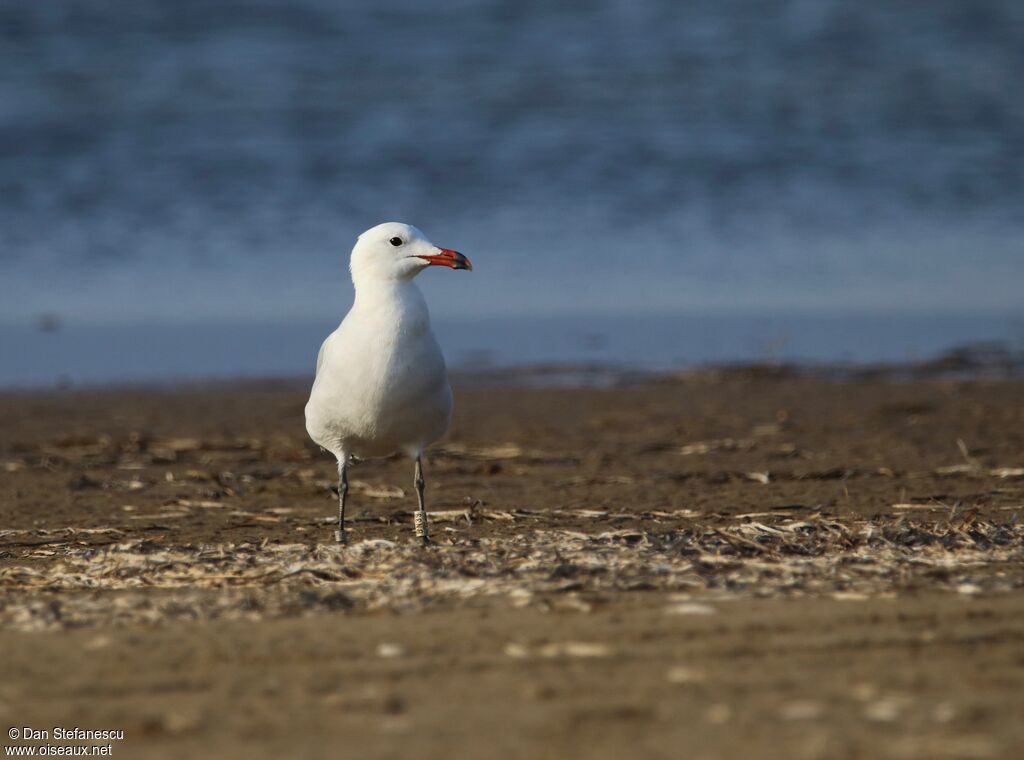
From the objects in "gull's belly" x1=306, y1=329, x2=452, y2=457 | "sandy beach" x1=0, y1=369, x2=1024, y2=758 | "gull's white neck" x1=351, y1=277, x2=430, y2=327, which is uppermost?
"gull's white neck" x1=351, y1=277, x2=430, y2=327

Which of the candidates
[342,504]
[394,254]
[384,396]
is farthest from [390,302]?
[342,504]

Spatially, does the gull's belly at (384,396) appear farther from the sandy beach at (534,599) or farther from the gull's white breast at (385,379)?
the sandy beach at (534,599)

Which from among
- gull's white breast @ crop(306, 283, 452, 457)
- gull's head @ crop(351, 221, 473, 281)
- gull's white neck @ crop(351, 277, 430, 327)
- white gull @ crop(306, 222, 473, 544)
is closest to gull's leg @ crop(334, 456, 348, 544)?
white gull @ crop(306, 222, 473, 544)

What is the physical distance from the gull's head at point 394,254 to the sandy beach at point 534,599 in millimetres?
1210

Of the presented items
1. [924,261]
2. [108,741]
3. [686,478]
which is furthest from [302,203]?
[108,741]

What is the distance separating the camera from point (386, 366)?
260 inches

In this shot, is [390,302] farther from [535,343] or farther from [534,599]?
[535,343]

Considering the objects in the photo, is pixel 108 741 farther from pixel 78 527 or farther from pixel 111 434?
pixel 111 434

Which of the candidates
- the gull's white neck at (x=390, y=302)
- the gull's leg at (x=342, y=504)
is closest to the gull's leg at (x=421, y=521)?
the gull's leg at (x=342, y=504)

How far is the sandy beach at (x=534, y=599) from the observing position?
3736 millimetres

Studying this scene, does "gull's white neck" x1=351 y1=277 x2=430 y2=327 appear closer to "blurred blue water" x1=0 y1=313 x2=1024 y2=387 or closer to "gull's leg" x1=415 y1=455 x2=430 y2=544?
"gull's leg" x1=415 y1=455 x2=430 y2=544

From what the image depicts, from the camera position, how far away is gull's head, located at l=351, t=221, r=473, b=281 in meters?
6.89

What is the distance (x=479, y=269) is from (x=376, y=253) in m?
12.6

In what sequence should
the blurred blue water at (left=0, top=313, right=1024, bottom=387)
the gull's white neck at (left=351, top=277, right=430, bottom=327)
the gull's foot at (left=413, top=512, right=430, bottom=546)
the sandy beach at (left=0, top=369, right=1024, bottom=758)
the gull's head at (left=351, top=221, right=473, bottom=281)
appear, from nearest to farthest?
1. the sandy beach at (left=0, top=369, right=1024, bottom=758)
2. the gull's foot at (left=413, top=512, right=430, bottom=546)
3. the gull's white neck at (left=351, top=277, right=430, bottom=327)
4. the gull's head at (left=351, top=221, right=473, bottom=281)
5. the blurred blue water at (left=0, top=313, right=1024, bottom=387)
